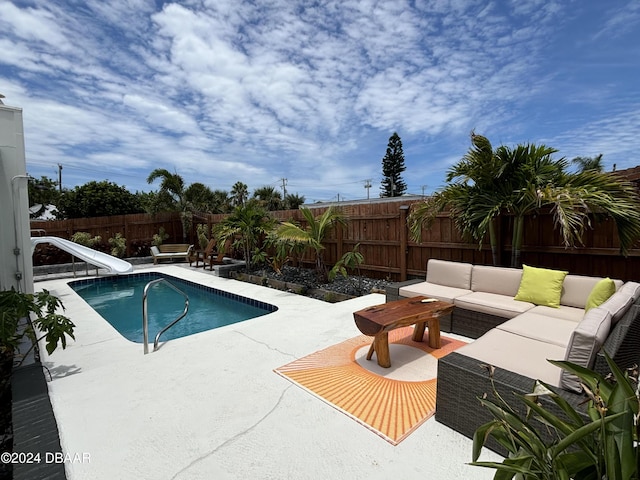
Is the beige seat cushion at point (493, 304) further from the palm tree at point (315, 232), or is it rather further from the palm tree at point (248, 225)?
the palm tree at point (248, 225)

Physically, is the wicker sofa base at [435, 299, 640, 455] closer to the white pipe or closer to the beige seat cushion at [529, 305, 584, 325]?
the beige seat cushion at [529, 305, 584, 325]

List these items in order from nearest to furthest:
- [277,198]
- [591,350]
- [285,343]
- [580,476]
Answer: [580,476] < [591,350] < [285,343] < [277,198]

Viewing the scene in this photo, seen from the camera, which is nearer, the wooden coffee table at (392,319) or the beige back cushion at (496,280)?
the wooden coffee table at (392,319)

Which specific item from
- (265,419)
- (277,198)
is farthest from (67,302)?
(277,198)

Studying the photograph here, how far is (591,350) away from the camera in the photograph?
6.30 ft

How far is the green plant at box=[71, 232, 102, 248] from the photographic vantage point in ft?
38.4

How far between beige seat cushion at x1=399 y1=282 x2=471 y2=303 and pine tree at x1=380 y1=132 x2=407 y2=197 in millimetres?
27310

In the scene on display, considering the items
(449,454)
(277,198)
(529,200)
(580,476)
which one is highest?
(277,198)

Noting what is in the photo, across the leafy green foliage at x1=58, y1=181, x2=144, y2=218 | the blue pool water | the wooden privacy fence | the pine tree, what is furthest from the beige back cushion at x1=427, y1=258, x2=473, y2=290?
the pine tree

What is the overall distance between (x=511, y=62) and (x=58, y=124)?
43.2 feet

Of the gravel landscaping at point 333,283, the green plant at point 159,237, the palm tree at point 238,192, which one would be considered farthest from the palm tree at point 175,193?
the palm tree at point 238,192

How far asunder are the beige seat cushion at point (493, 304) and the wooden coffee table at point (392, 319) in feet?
1.86

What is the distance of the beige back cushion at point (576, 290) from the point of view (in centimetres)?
358

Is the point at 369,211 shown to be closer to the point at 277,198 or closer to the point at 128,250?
the point at 128,250
